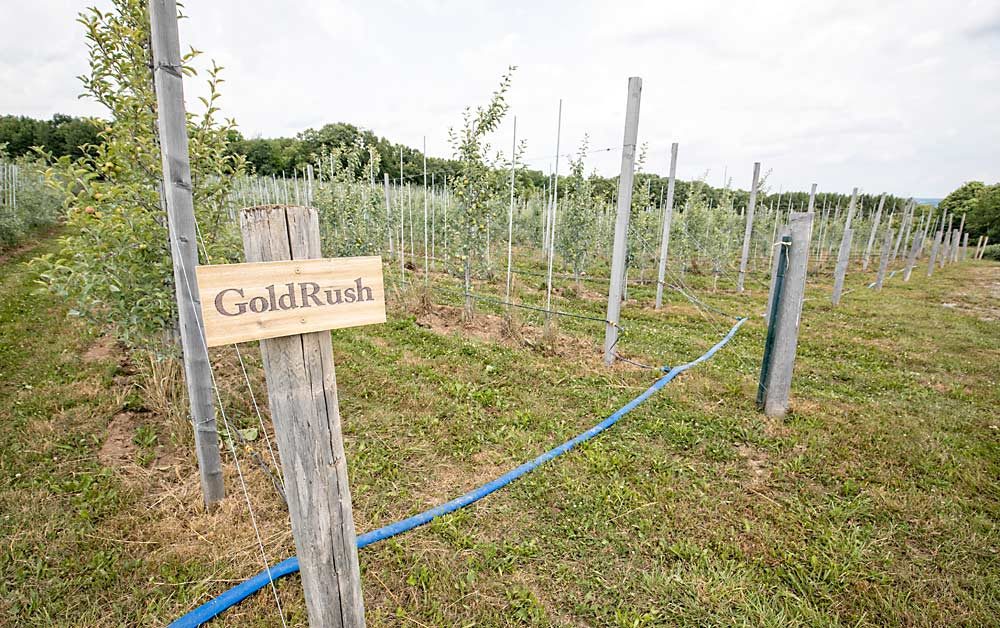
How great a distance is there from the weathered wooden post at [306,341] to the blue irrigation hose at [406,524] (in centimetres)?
44

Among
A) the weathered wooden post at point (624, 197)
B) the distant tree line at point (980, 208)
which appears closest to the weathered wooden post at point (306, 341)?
the weathered wooden post at point (624, 197)

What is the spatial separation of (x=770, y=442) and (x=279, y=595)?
339 cm

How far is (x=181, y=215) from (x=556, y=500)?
261 centimetres

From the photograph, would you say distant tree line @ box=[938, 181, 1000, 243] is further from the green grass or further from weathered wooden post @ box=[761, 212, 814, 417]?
weathered wooden post @ box=[761, 212, 814, 417]

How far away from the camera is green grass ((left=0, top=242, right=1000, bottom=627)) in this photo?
6.87 feet

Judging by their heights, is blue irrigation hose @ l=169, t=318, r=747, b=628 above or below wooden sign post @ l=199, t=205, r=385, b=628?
below

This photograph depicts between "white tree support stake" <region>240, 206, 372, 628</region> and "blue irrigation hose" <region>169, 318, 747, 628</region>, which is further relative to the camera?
"blue irrigation hose" <region>169, 318, 747, 628</region>

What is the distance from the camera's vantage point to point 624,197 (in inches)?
183

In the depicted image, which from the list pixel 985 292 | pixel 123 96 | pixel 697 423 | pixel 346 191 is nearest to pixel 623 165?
pixel 697 423

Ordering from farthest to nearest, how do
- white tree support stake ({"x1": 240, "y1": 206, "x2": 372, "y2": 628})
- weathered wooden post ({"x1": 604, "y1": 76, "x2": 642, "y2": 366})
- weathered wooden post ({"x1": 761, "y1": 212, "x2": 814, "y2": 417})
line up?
weathered wooden post ({"x1": 604, "y1": 76, "x2": 642, "y2": 366}), weathered wooden post ({"x1": 761, "y1": 212, "x2": 814, "y2": 417}), white tree support stake ({"x1": 240, "y1": 206, "x2": 372, "y2": 628})

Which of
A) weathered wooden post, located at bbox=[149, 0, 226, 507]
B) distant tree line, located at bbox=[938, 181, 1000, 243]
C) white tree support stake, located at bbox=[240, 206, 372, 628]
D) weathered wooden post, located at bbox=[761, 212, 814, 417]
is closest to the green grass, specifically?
weathered wooden post, located at bbox=[761, 212, 814, 417]

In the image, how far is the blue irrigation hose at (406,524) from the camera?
6.41 feet

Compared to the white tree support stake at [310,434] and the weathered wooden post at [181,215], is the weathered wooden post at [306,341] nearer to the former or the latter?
the white tree support stake at [310,434]

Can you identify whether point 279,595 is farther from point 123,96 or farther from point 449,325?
point 449,325
